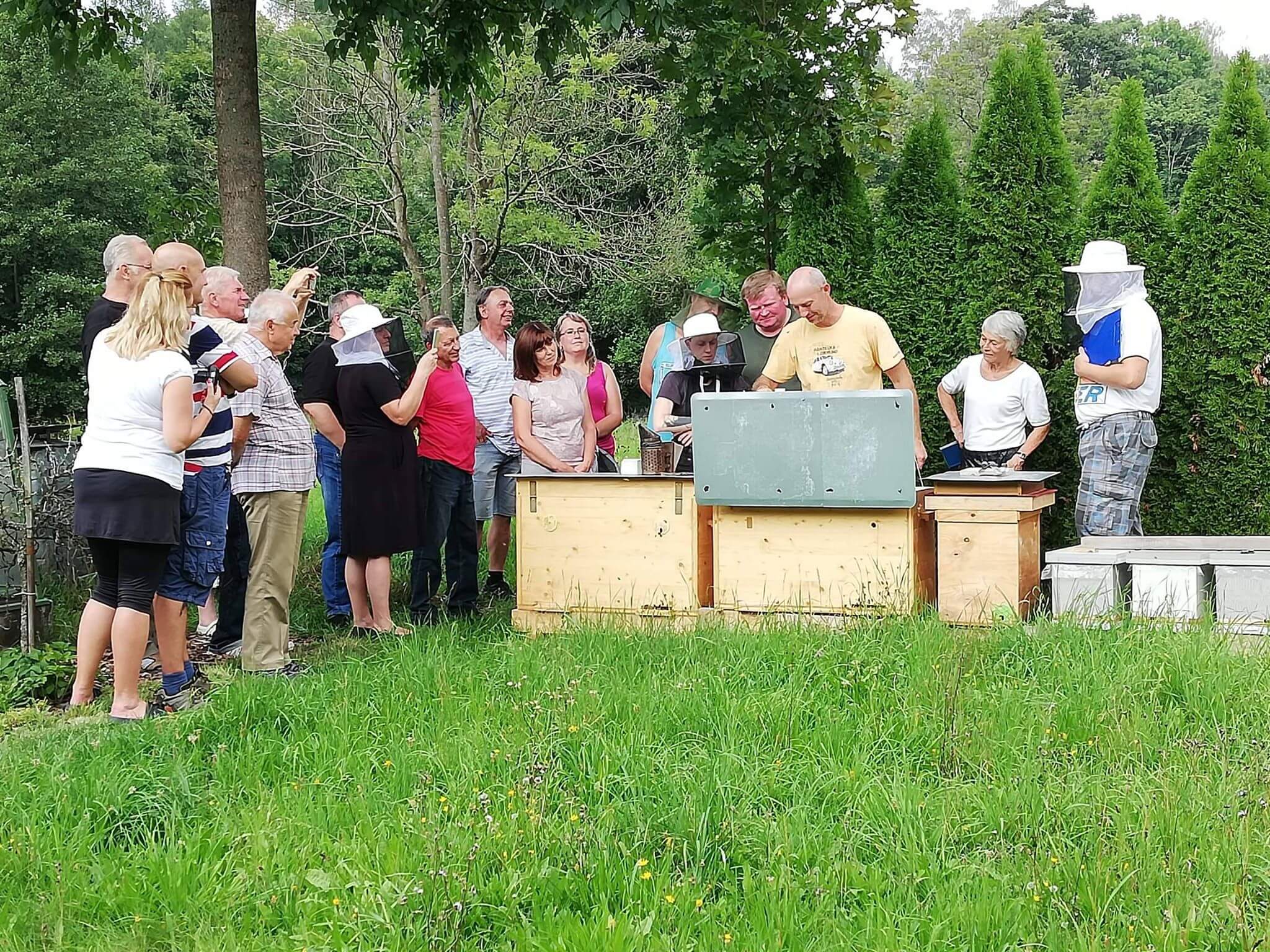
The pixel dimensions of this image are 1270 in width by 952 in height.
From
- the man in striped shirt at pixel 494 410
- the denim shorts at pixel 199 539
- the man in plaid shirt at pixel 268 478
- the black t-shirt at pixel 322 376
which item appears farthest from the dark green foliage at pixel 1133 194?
the denim shorts at pixel 199 539

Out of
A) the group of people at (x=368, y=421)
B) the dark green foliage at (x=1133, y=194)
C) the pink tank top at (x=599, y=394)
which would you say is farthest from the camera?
the pink tank top at (x=599, y=394)

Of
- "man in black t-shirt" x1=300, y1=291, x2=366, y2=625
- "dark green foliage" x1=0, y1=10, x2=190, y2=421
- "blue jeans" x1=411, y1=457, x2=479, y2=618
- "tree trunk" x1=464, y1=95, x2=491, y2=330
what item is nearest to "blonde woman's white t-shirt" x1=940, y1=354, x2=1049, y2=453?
"blue jeans" x1=411, y1=457, x2=479, y2=618

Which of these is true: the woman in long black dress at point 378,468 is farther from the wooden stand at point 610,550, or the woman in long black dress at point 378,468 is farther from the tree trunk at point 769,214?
the tree trunk at point 769,214

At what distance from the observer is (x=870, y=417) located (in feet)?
18.0

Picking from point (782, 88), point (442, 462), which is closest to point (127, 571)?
point (442, 462)

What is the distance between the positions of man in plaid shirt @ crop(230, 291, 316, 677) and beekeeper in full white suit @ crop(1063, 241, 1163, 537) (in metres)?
4.12

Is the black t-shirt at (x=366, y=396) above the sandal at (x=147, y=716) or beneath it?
above

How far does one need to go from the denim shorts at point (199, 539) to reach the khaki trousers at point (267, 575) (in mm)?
152

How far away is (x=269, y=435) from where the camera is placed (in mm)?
5812

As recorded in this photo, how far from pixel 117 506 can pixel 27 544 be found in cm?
174

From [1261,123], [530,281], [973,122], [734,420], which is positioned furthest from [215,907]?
[973,122]

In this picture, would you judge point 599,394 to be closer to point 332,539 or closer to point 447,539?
point 447,539

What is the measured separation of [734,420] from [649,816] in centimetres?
261

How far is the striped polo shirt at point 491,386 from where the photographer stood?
305 inches
